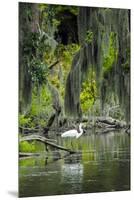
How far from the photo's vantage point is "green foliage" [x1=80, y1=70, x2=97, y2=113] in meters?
5.18

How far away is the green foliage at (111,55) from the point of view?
5.26 metres

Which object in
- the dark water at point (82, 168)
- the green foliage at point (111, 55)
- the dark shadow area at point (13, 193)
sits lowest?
the dark shadow area at point (13, 193)

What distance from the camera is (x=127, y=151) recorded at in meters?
5.30

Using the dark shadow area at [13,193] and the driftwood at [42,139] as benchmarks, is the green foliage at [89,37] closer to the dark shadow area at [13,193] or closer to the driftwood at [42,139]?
the driftwood at [42,139]

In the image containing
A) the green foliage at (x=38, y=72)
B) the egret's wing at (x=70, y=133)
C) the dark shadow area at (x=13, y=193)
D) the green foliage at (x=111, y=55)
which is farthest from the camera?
the green foliage at (x=111, y=55)

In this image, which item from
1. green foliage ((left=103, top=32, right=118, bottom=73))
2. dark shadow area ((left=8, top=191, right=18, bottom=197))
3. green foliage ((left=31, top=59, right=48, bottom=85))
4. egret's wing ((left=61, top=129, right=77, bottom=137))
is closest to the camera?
dark shadow area ((left=8, top=191, right=18, bottom=197))

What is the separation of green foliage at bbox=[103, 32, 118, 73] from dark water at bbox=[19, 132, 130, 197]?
56 cm

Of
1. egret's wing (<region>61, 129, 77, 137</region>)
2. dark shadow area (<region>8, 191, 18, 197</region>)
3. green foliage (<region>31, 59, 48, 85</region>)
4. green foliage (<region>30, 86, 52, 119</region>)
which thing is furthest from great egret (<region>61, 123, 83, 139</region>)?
dark shadow area (<region>8, 191, 18, 197</region>)

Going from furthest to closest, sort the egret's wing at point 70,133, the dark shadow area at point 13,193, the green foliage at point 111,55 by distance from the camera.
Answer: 1. the green foliage at point 111,55
2. the egret's wing at point 70,133
3. the dark shadow area at point 13,193

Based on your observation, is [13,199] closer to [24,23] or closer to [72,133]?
[72,133]

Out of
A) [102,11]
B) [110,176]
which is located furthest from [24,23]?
[110,176]

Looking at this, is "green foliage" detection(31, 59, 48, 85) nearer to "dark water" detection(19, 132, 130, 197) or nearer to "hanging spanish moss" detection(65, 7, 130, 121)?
"hanging spanish moss" detection(65, 7, 130, 121)

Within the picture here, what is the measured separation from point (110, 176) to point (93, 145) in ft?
0.96

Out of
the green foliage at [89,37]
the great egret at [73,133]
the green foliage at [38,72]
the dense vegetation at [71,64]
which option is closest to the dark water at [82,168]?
the great egret at [73,133]
